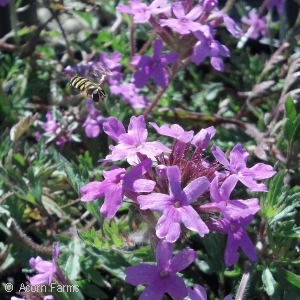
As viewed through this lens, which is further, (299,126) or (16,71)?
(16,71)

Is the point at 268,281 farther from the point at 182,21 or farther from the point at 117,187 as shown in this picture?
the point at 182,21

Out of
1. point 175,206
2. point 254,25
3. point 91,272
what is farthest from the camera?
point 254,25

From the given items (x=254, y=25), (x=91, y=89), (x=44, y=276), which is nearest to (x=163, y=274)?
(x=44, y=276)

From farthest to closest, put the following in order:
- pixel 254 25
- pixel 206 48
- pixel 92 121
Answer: pixel 254 25 < pixel 92 121 < pixel 206 48

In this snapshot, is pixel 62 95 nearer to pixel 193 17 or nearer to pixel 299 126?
pixel 193 17

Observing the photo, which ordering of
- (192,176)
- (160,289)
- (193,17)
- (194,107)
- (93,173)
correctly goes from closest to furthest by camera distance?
(160,289) < (192,176) < (193,17) < (93,173) < (194,107)

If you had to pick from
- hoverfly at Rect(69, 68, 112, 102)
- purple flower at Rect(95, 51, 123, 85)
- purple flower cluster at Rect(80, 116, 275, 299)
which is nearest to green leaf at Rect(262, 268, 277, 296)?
purple flower cluster at Rect(80, 116, 275, 299)

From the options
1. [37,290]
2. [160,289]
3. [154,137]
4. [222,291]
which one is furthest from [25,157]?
[160,289]
